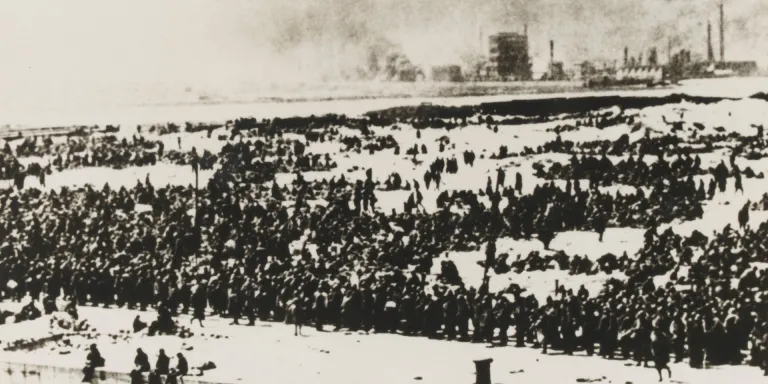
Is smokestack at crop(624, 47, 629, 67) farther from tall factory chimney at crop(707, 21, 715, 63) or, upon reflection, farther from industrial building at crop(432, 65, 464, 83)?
industrial building at crop(432, 65, 464, 83)

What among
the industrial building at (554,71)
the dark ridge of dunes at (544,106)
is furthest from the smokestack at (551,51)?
A: the dark ridge of dunes at (544,106)

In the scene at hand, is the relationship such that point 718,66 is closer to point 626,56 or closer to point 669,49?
point 669,49

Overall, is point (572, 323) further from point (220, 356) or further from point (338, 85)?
point (338, 85)

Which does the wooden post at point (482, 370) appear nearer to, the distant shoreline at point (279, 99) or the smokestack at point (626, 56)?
the distant shoreline at point (279, 99)

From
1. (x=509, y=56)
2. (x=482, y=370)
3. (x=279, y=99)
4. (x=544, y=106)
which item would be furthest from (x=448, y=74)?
(x=482, y=370)

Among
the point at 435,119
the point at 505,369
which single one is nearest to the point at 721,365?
the point at 505,369
